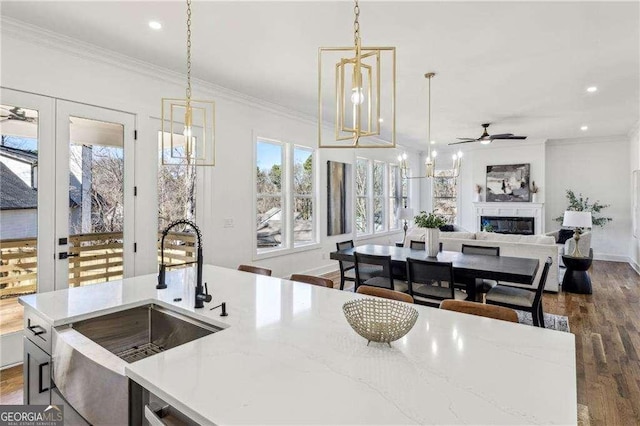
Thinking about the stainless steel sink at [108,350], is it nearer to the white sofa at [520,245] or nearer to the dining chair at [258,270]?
the dining chair at [258,270]

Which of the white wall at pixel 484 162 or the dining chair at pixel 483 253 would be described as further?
the white wall at pixel 484 162

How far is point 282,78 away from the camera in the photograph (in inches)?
158

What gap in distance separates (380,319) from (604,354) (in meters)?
2.97

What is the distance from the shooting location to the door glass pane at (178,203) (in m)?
3.92

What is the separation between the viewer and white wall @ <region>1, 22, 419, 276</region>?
292cm

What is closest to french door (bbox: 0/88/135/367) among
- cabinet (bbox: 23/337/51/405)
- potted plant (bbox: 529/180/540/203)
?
cabinet (bbox: 23/337/51/405)

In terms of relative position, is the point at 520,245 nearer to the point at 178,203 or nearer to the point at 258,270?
the point at 258,270

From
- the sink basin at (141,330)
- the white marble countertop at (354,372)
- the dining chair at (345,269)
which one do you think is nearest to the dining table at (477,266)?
the dining chair at (345,269)

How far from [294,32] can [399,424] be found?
9.61ft

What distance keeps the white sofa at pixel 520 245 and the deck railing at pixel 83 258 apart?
11.2 feet

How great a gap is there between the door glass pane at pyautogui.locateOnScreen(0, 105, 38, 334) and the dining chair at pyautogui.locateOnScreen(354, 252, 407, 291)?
2990mm

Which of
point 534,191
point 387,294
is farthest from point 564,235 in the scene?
point 387,294

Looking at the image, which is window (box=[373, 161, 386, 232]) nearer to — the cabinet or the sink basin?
the sink basin

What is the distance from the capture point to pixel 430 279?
3.20 m
